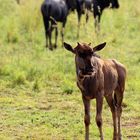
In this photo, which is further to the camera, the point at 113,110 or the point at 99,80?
the point at 113,110

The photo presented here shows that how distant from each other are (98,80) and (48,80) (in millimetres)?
5034

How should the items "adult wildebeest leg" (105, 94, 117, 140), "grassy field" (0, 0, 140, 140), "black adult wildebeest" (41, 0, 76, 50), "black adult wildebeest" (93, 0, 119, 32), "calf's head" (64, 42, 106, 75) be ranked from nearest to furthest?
"calf's head" (64, 42, 106, 75) → "adult wildebeest leg" (105, 94, 117, 140) → "grassy field" (0, 0, 140, 140) → "black adult wildebeest" (41, 0, 76, 50) → "black adult wildebeest" (93, 0, 119, 32)

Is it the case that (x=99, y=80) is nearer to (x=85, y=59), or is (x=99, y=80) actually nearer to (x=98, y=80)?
(x=98, y=80)

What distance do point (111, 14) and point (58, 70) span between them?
8884 millimetres

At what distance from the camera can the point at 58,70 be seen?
12.7m

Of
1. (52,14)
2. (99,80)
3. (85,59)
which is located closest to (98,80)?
(99,80)

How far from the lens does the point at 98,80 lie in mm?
7082

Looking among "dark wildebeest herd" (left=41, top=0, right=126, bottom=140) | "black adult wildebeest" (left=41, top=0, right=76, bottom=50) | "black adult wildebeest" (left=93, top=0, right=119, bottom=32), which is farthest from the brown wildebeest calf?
"black adult wildebeest" (left=93, top=0, right=119, bottom=32)

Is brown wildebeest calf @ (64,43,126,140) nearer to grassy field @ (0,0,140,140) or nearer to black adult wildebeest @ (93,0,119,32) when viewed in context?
grassy field @ (0,0,140,140)

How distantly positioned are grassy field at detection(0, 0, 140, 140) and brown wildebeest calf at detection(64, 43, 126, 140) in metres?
0.62

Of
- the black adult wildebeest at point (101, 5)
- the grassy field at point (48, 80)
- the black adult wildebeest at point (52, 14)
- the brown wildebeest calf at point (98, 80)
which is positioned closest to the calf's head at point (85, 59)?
the brown wildebeest calf at point (98, 80)

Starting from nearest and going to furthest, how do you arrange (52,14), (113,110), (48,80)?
(113,110) → (48,80) → (52,14)

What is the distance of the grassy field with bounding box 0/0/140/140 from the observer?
28.2 ft

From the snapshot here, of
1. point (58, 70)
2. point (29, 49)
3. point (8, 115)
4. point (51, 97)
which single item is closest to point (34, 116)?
point (8, 115)
